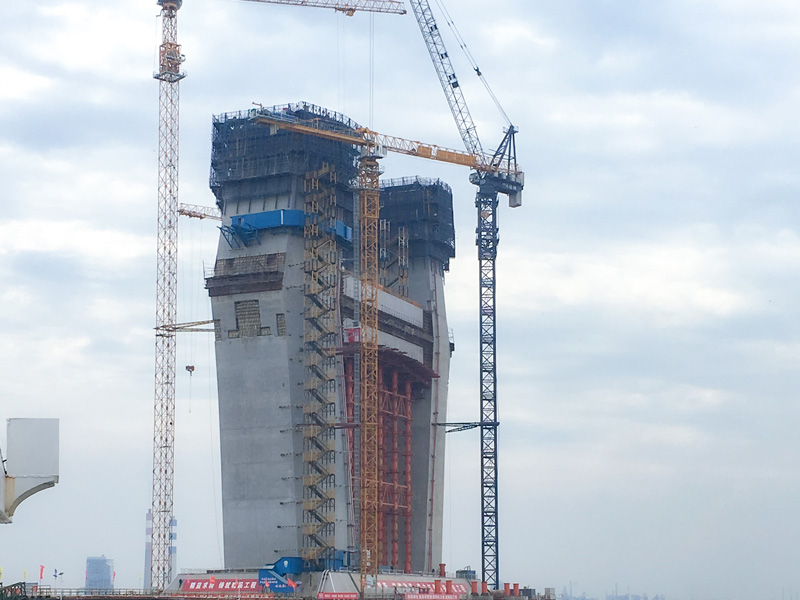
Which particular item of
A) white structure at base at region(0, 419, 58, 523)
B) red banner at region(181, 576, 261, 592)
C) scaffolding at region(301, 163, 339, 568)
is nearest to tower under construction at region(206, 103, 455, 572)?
scaffolding at region(301, 163, 339, 568)

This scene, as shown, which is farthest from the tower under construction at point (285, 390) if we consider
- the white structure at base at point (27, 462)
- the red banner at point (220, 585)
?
the white structure at base at point (27, 462)

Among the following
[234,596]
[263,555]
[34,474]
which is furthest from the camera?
[263,555]

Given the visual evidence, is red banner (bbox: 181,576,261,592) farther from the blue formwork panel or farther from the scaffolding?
the blue formwork panel

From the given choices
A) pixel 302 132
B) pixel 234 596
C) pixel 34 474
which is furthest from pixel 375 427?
pixel 34 474

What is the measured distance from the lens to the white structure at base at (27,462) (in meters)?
30.9

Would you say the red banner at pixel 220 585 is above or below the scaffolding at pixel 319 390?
below

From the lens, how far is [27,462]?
31.0 m

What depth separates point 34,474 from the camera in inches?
1222

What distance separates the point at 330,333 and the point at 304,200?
2186 centimetres

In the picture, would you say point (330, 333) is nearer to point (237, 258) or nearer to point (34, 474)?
point (237, 258)

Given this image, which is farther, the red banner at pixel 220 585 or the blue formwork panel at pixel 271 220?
the blue formwork panel at pixel 271 220

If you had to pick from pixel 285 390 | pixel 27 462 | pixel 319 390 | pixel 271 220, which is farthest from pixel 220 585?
pixel 27 462

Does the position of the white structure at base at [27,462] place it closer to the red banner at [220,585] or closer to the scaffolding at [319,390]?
the red banner at [220,585]

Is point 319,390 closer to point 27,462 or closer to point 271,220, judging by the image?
point 271,220
